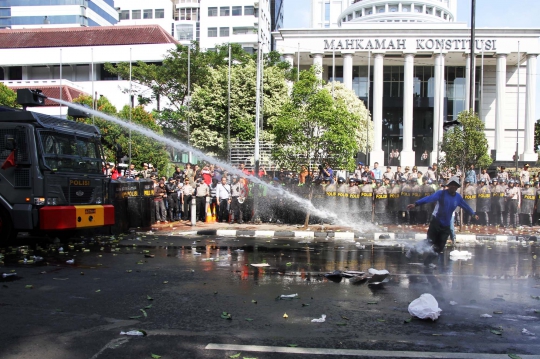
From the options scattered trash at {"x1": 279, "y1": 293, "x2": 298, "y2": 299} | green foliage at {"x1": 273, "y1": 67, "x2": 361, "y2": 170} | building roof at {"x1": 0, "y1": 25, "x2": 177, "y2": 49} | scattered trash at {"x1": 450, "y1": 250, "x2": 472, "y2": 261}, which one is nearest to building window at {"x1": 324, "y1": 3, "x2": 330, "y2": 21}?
building roof at {"x1": 0, "y1": 25, "x2": 177, "y2": 49}

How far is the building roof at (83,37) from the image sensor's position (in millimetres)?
57312

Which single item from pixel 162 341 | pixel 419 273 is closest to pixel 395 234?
pixel 419 273

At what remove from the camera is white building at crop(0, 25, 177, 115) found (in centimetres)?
5519

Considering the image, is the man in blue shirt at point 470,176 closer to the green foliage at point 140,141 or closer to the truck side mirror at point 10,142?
the truck side mirror at point 10,142

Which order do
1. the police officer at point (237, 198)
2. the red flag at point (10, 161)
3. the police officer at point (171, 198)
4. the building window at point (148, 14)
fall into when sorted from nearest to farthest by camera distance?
the red flag at point (10, 161)
the police officer at point (237, 198)
the police officer at point (171, 198)
the building window at point (148, 14)

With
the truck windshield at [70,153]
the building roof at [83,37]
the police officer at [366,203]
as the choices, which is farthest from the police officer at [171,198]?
the building roof at [83,37]

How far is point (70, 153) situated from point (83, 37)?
50335mm

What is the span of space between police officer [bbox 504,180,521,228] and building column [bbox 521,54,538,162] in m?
33.1

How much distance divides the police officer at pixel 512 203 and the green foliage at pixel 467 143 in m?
1.51

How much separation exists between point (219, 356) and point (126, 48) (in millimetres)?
55951

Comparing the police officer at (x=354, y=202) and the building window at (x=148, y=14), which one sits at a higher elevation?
the building window at (x=148, y=14)

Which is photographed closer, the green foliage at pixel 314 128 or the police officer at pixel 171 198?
the green foliage at pixel 314 128

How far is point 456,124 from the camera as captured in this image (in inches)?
799

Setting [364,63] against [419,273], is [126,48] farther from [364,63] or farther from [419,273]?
[419,273]
